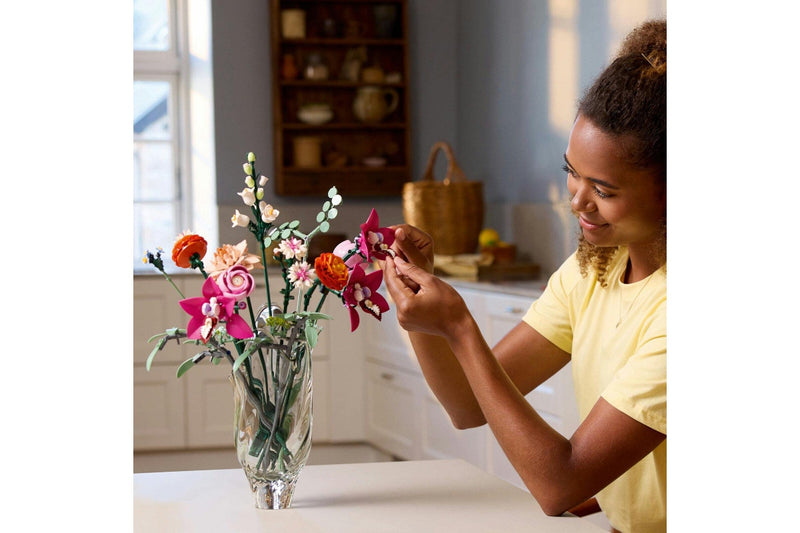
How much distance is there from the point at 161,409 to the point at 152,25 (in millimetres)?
1816

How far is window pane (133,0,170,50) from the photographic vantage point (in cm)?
447

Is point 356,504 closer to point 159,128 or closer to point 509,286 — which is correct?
point 509,286

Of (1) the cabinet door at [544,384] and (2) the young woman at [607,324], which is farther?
(1) the cabinet door at [544,384]

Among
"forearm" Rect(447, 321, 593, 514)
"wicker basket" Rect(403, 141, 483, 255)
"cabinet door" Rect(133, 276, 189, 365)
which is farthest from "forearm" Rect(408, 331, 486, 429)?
"cabinet door" Rect(133, 276, 189, 365)

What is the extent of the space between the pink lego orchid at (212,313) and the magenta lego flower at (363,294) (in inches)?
4.5

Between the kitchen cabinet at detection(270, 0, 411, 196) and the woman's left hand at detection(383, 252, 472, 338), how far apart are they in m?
3.33

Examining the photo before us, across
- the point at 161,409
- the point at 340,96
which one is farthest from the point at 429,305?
the point at 340,96

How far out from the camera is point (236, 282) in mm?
995

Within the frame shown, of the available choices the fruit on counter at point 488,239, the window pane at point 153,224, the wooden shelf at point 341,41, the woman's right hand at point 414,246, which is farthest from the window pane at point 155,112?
the woman's right hand at point 414,246

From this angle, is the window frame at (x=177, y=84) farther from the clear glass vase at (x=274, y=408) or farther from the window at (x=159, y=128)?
the clear glass vase at (x=274, y=408)

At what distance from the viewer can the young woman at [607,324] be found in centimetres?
113

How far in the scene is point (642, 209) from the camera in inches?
47.8

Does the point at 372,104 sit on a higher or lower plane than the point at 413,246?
higher
